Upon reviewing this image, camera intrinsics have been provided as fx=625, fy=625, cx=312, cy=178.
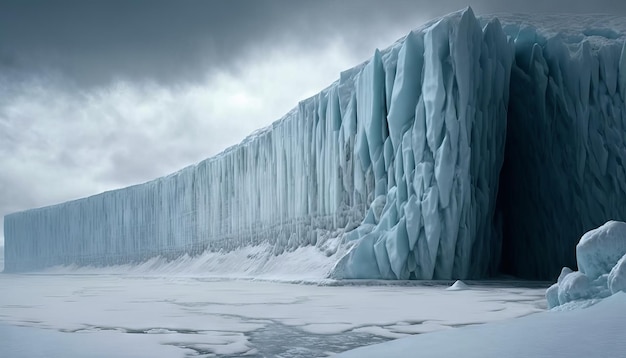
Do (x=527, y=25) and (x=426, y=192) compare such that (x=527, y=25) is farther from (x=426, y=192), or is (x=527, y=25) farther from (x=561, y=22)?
(x=426, y=192)

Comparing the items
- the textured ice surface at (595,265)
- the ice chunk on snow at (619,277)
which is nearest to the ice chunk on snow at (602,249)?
the textured ice surface at (595,265)

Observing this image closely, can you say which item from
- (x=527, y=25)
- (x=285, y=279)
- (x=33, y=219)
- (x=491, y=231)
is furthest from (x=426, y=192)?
(x=33, y=219)

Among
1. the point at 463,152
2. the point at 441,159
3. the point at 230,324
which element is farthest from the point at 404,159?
the point at 230,324

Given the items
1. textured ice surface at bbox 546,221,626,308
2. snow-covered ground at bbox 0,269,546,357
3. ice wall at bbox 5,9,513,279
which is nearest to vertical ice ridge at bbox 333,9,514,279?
ice wall at bbox 5,9,513,279

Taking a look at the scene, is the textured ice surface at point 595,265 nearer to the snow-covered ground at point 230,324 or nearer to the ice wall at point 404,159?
the snow-covered ground at point 230,324

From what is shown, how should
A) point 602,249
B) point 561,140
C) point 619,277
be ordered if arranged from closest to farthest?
point 619,277 < point 602,249 < point 561,140

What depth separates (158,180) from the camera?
97.6 feet

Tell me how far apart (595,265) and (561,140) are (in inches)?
433

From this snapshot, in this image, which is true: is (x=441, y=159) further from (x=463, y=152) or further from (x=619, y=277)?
(x=619, y=277)

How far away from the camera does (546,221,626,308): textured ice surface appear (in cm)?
427

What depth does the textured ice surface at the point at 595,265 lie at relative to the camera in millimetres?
4266

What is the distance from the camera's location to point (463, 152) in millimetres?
12531

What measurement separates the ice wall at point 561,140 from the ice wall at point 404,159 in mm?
1227

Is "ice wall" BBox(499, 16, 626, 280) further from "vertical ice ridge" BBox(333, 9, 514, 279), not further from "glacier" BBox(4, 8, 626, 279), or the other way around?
"vertical ice ridge" BBox(333, 9, 514, 279)
